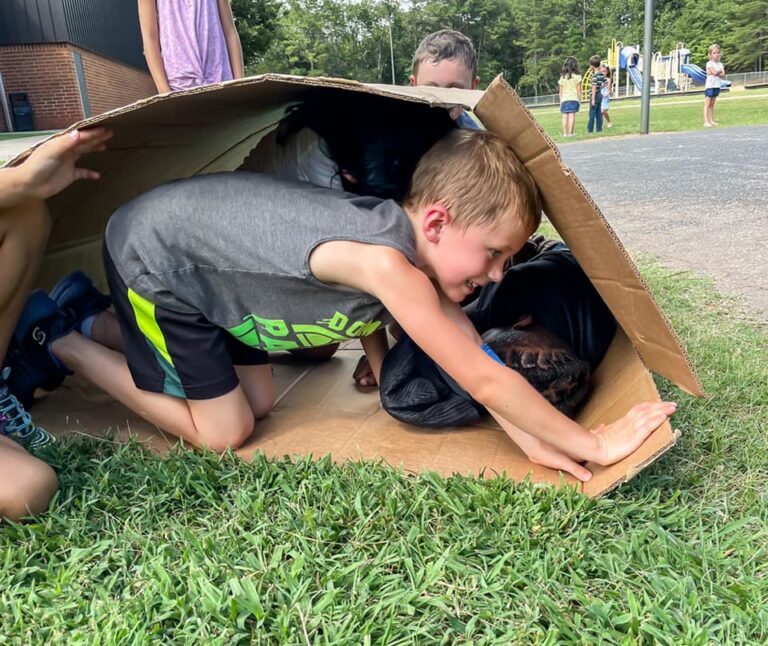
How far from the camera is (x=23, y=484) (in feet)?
4.91

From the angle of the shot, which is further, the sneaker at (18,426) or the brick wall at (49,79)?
the brick wall at (49,79)

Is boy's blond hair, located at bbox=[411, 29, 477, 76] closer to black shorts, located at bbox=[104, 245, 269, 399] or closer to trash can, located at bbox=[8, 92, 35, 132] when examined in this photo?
black shorts, located at bbox=[104, 245, 269, 399]

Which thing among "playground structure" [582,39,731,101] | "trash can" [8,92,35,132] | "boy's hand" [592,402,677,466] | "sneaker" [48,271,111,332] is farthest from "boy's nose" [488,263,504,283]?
"playground structure" [582,39,731,101]

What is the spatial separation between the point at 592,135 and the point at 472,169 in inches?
524

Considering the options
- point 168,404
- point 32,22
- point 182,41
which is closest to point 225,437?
point 168,404

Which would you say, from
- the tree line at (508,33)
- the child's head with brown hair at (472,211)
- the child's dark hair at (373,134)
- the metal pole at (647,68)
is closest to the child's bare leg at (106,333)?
the child's dark hair at (373,134)

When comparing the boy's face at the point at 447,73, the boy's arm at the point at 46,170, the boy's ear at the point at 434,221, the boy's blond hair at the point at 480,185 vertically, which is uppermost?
the boy's face at the point at 447,73

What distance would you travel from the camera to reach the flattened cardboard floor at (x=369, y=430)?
1669 mm

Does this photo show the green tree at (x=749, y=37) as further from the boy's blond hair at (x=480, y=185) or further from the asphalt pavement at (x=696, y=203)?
the boy's blond hair at (x=480, y=185)

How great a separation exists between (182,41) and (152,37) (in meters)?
0.16

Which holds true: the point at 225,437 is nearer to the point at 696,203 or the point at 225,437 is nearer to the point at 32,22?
the point at 696,203

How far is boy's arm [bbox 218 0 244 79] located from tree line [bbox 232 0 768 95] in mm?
45574

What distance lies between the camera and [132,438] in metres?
1.86

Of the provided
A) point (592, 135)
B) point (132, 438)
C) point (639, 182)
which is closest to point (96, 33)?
point (592, 135)
